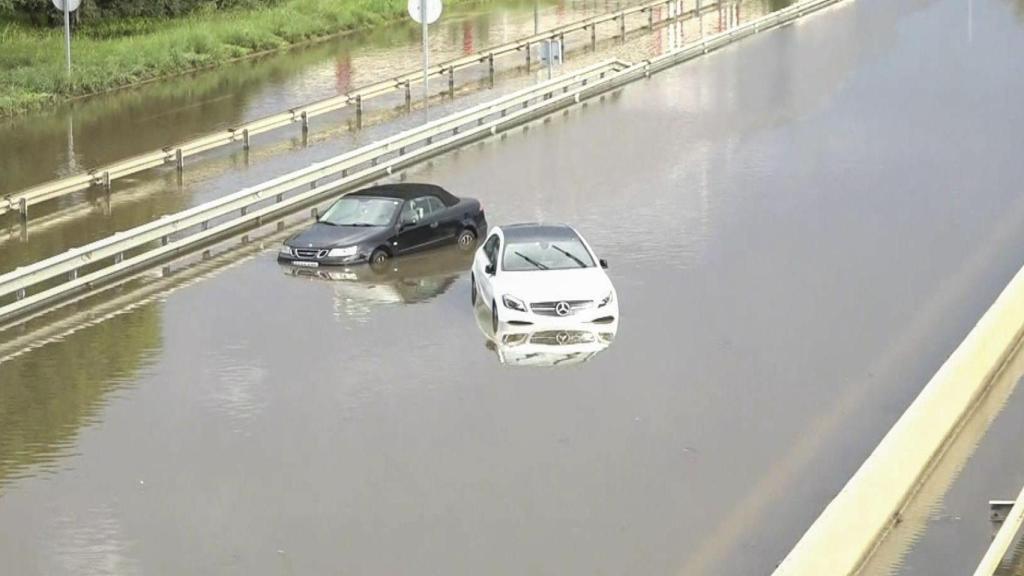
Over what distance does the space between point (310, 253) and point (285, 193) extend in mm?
6166

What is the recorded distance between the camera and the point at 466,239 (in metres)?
31.6

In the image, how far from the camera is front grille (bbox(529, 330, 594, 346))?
991 inches

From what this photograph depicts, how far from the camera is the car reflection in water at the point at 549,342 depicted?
24.4 meters

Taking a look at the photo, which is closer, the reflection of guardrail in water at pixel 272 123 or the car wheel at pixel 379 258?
the car wheel at pixel 379 258

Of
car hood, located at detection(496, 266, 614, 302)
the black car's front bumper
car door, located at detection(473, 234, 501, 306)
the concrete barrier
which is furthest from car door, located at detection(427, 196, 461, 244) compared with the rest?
the concrete barrier

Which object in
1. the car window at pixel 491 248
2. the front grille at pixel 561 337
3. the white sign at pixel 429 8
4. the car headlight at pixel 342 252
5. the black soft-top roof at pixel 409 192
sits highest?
the white sign at pixel 429 8

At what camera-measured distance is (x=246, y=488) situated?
19.6 meters

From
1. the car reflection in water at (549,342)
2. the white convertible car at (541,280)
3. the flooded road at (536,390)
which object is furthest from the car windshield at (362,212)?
the car reflection in water at (549,342)

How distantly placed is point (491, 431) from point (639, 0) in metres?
51.6

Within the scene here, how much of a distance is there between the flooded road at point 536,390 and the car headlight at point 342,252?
2.47ft

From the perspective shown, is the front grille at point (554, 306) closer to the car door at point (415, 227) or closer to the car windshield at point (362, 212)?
the car door at point (415, 227)

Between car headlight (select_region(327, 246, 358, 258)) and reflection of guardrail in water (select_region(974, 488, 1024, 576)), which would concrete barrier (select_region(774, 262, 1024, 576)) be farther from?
car headlight (select_region(327, 246, 358, 258))

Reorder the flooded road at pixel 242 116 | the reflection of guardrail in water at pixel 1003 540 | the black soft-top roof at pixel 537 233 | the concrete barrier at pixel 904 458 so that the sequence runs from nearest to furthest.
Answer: the reflection of guardrail in water at pixel 1003 540 → the concrete barrier at pixel 904 458 → the black soft-top roof at pixel 537 233 → the flooded road at pixel 242 116

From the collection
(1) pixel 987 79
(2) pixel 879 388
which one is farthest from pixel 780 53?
(2) pixel 879 388
